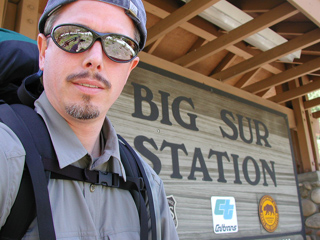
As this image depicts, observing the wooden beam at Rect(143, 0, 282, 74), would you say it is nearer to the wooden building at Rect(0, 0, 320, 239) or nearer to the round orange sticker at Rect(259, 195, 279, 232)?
the wooden building at Rect(0, 0, 320, 239)

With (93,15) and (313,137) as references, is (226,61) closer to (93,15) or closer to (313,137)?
(313,137)

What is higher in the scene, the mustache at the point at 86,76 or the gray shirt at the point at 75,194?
the mustache at the point at 86,76

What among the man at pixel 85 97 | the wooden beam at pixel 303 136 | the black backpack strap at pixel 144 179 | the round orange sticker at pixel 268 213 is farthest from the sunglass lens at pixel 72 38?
the wooden beam at pixel 303 136

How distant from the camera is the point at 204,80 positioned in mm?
2768

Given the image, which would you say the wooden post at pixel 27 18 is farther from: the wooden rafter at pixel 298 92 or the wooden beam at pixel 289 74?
the wooden rafter at pixel 298 92

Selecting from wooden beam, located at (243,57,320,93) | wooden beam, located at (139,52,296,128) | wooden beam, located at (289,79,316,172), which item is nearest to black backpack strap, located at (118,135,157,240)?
wooden beam, located at (139,52,296,128)

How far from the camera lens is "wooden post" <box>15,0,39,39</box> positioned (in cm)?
170

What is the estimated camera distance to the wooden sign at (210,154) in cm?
220

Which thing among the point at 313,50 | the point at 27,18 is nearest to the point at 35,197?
the point at 27,18

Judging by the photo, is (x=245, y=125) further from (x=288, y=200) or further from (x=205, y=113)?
(x=288, y=200)

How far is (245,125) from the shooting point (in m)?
3.04

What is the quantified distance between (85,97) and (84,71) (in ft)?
0.23

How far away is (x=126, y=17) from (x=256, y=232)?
2407 mm

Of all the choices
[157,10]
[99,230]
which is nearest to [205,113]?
[157,10]
